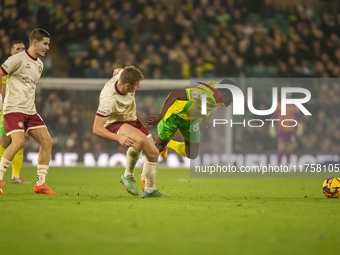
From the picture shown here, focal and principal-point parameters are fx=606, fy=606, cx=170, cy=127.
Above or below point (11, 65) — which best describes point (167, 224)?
below

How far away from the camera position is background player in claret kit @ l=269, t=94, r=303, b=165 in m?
16.4

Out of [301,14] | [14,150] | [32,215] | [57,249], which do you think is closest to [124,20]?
[301,14]

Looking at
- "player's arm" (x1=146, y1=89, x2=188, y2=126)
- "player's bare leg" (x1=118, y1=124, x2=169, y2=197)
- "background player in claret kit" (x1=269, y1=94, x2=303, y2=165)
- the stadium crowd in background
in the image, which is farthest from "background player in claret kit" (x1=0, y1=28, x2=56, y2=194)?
"background player in claret kit" (x1=269, y1=94, x2=303, y2=165)

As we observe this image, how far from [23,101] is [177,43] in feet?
38.5

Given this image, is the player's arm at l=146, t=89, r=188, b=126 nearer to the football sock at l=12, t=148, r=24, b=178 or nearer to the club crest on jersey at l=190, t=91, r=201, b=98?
Answer: the club crest on jersey at l=190, t=91, r=201, b=98

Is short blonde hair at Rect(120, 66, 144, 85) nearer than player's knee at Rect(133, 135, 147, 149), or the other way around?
short blonde hair at Rect(120, 66, 144, 85)

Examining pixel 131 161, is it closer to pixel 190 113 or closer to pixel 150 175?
pixel 150 175

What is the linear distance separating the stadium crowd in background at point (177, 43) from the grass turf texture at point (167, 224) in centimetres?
887

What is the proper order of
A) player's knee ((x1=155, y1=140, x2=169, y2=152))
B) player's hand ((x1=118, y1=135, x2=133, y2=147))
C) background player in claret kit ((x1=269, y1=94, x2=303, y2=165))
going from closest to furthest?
player's hand ((x1=118, y1=135, x2=133, y2=147))
player's knee ((x1=155, y1=140, x2=169, y2=152))
background player in claret kit ((x1=269, y1=94, x2=303, y2=165))

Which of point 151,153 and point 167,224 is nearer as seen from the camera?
point 167,224

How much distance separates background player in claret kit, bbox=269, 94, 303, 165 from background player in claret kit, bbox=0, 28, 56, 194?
9476 mm

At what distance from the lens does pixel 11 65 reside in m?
7.74

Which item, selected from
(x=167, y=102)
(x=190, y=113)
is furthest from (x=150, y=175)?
(x=190, y=113)

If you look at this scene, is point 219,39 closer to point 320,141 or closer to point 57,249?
point 320,141
